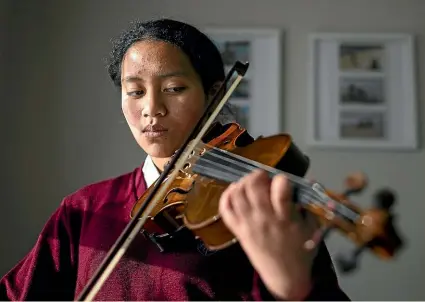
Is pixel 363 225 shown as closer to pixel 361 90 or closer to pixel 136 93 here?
pixel 136 93

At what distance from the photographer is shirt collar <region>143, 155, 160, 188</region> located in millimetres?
794

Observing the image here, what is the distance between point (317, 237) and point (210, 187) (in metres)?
0.18

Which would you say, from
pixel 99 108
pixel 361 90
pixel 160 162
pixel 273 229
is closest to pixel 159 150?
pixel 160 162

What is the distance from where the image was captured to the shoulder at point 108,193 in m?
0.81

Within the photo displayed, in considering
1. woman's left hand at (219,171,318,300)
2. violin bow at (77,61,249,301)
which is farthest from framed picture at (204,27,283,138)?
woman's left hand at (219,171,318,300)

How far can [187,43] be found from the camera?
743 millimetres

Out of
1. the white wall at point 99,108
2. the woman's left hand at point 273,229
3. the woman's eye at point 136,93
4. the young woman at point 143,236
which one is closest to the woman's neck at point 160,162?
the young woman at point 143,236

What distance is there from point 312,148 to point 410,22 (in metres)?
0.51

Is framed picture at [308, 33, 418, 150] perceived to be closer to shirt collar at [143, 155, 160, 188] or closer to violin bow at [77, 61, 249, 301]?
shirt collar at [143, 155, 160, 188]

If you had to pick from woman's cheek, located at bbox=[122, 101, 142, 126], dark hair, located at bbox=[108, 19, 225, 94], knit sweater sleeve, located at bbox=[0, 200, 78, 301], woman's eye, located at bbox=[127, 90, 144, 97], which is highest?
dark hair, located at bbox=[108, 19, 225, 94]

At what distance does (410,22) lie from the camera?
1.65 meters

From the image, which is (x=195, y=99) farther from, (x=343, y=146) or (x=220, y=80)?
(x=343, y=146)

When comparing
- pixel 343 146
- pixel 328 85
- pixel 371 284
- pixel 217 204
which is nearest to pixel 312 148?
pixel 343 146

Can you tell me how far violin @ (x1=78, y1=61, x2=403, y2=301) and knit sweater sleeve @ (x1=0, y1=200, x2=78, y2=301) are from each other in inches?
6.4
